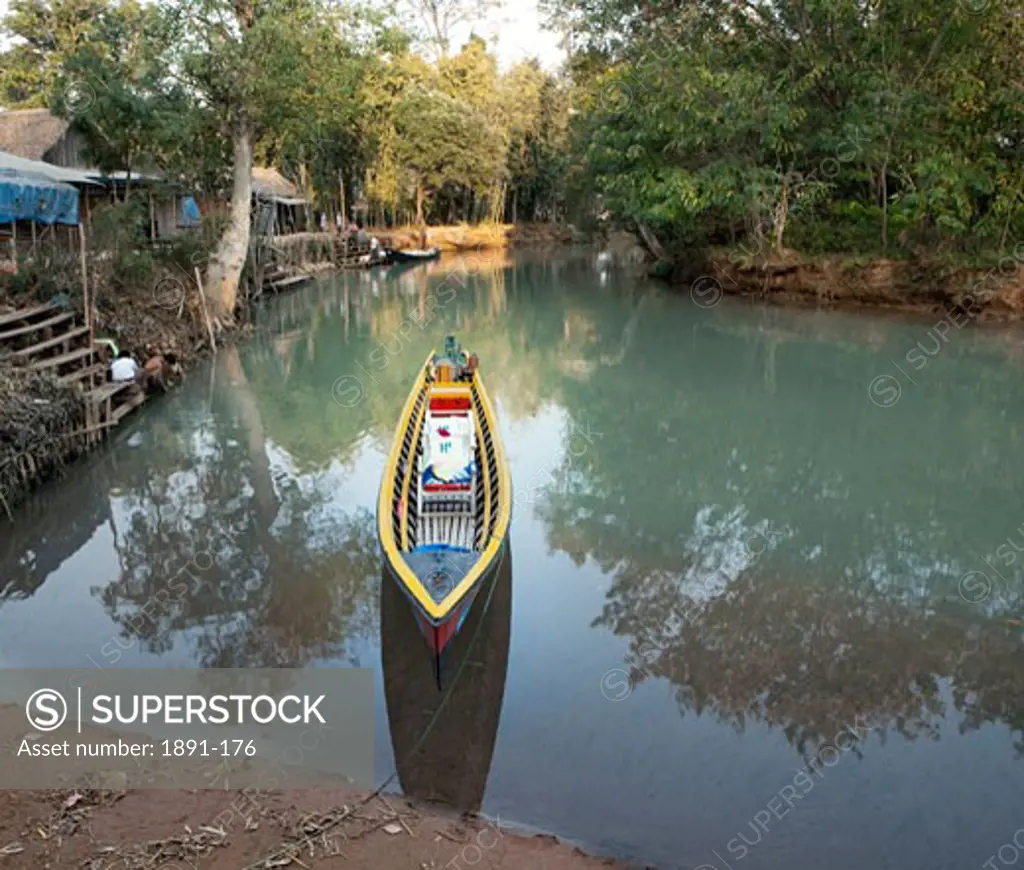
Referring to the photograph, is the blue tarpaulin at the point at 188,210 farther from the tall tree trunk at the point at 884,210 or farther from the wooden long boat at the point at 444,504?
the wooden long boat at the point at 444,504

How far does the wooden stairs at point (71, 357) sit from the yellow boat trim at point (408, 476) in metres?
4.06

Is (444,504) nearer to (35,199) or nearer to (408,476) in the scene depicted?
(408,476)

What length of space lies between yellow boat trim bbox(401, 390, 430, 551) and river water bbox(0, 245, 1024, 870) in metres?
0.70

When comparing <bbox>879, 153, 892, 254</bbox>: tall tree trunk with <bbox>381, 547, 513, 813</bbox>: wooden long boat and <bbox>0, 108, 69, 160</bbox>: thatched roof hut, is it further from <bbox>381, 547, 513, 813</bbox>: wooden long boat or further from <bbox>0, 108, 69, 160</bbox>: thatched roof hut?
<bbox>0, 108, 69, 160</bbox>: thatched roof hut

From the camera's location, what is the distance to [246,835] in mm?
4184

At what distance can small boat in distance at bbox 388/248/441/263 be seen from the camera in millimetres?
36062

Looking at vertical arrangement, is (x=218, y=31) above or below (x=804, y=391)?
above

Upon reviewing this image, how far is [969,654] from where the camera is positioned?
6.53 metres

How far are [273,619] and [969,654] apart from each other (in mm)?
5114

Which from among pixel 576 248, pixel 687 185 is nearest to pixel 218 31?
pixel 687 185

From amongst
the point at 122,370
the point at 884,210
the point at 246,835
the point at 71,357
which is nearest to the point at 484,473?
the point at 246,835

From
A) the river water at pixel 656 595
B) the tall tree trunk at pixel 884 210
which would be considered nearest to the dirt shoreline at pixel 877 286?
the tall tree trunk at pixel 884 210

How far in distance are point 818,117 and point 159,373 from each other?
642 inches

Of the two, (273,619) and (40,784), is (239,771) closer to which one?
(40,784)
